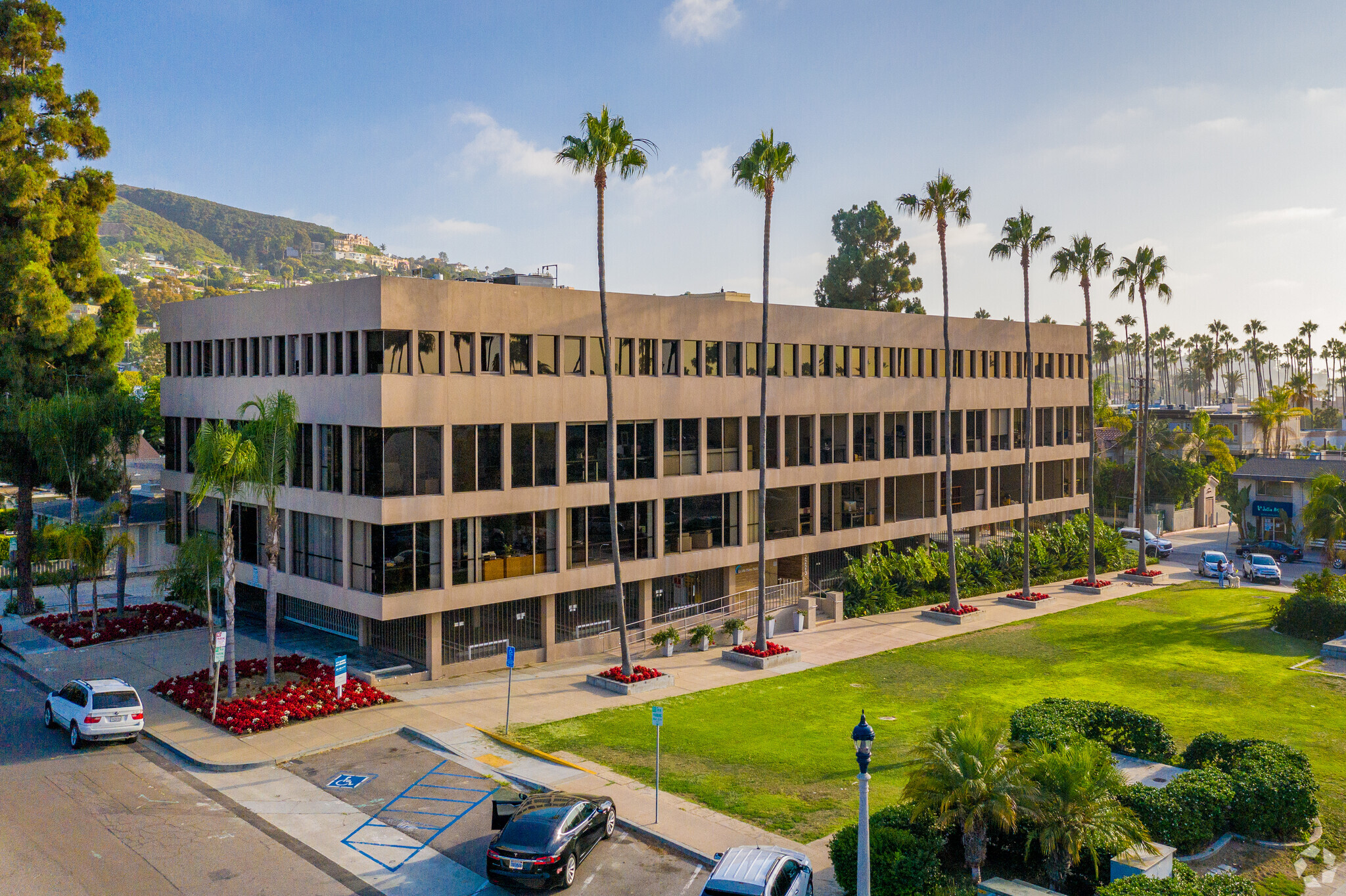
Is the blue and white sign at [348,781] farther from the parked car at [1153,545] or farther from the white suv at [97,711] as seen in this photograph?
the parked car at [1153,545]

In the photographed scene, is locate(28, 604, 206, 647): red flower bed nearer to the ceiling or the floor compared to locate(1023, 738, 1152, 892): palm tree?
nearer to the floor

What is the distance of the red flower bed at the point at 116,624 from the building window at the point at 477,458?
554 inches

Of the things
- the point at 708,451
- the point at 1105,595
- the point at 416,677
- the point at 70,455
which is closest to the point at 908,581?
the point at 1105,595

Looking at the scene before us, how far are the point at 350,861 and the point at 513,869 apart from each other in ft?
12.0

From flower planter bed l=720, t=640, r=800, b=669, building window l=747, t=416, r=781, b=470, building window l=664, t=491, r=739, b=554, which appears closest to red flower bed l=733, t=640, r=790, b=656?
flower planter bed l=720, t=640, r=800, b=669

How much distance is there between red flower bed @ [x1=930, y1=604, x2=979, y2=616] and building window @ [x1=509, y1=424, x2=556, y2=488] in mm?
19574

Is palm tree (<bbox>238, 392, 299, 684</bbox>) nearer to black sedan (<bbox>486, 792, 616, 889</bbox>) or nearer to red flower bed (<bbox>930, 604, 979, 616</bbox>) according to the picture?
black sedan (<bbox>486, 792, 616, 889</bbox>)

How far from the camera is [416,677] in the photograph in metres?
32.3

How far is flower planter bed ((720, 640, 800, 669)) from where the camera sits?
35406 millimetres

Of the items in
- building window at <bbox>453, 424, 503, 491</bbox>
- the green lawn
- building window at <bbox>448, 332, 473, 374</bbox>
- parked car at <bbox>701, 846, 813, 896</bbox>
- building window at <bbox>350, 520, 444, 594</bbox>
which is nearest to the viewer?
parked car at <bbox>701, 846, 813, 896</bbox>

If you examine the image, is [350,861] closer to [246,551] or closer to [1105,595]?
[246,551]

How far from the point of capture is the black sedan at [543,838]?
17562 mm

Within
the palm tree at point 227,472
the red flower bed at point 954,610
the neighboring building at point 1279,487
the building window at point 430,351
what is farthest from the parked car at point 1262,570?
the palm tree at point 227,472

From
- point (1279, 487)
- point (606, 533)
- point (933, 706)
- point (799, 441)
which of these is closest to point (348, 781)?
point (606, 533)
